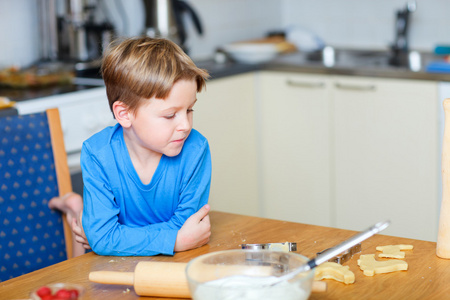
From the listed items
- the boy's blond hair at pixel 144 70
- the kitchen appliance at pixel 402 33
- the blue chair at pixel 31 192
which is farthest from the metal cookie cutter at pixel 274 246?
the kitchen appliance at pixel 402 33

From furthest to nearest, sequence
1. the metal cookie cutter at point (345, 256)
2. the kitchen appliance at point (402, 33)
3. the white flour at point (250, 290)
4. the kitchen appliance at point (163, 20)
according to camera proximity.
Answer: the kitchen appliance at point (402, 33) → the kitchen appliance at point (163, 20) → the metal cookie cutter at point (345, 256) → the white flour at point (250, 290)

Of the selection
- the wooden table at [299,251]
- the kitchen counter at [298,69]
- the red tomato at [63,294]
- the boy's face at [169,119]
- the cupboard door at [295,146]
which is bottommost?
the cupboard door at [295,146]

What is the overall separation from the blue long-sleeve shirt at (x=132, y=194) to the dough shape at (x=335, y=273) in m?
0.30

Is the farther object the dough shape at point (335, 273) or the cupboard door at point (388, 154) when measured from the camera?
the cupboard door at point (388, 154)

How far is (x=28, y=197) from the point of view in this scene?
1697 mm

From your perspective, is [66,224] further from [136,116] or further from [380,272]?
[380,272]

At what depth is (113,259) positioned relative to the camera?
4.13ft

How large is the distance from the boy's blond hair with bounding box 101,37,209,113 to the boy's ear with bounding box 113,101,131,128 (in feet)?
0.04

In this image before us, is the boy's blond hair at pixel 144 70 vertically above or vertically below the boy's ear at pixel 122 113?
above

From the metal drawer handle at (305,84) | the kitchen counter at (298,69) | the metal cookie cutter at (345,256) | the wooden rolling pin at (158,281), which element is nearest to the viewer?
the wooden rolling pin at (158,281)

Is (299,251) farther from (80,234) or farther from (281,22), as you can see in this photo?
(281,22)

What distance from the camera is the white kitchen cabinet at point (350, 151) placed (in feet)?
8.70

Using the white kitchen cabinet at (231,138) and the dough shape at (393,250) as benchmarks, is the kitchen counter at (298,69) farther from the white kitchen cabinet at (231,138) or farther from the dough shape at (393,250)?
the dough shape at (393,250)

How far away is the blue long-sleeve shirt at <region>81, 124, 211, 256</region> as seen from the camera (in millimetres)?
1282
